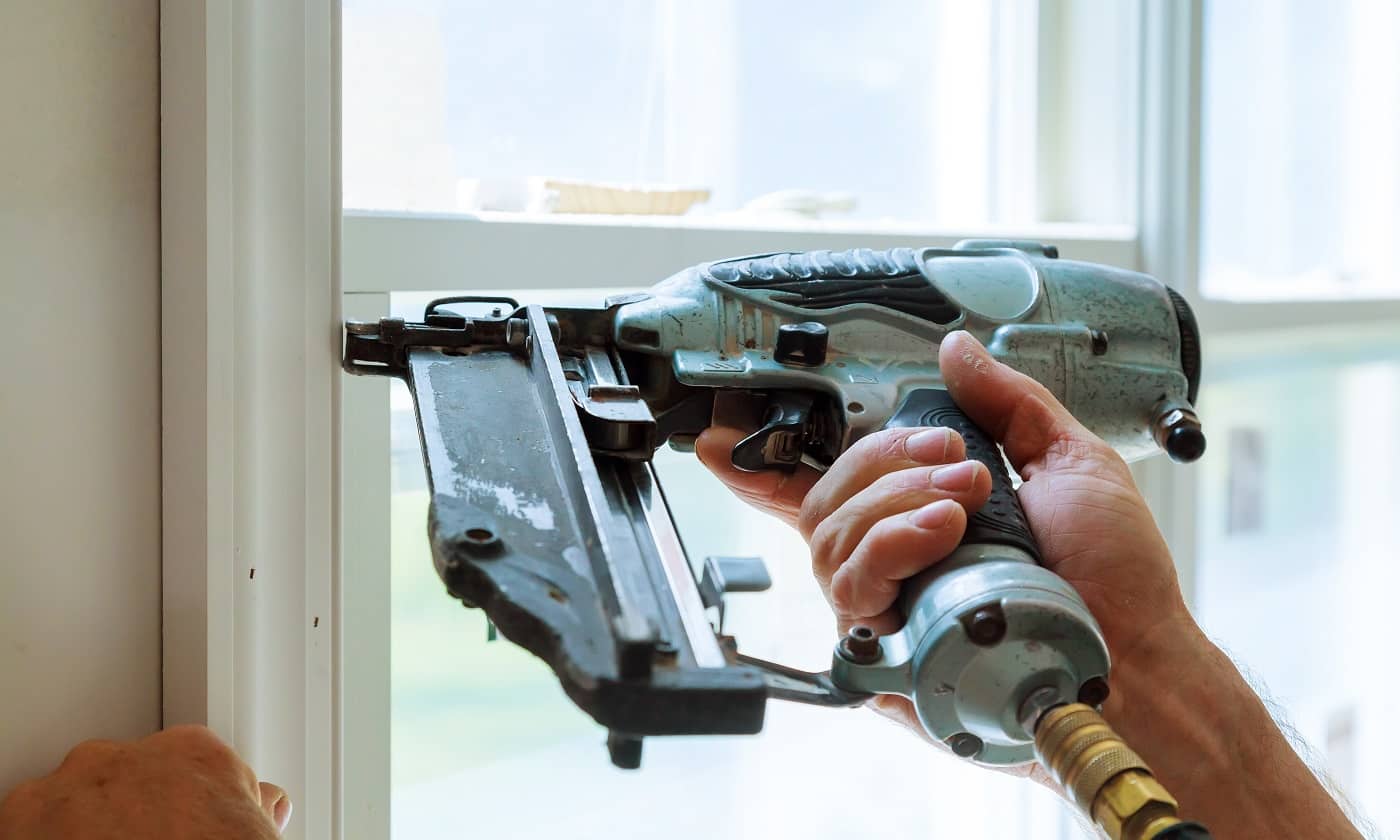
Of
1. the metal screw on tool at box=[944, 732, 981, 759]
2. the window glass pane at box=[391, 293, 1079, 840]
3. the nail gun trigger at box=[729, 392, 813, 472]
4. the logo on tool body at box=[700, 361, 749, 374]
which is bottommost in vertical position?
the window glass pane at box=[391, 293, 1079, 840]

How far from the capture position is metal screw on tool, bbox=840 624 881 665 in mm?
424

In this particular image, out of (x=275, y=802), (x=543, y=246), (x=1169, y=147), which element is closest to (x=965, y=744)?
(x=275, y=802)

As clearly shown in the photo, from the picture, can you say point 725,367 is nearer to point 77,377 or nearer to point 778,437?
point 778,437

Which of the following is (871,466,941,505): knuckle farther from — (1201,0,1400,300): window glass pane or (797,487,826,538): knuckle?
(1201,0,1400,300): window glass pane

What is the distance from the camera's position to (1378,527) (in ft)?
6.14

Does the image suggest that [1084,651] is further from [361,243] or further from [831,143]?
[831,143]

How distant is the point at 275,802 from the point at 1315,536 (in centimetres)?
174

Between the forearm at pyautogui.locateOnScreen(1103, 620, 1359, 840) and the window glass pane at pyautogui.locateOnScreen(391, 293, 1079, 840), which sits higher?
the forearm at pyautogui.locateOnScreen(1103, 620, 1359, 840)

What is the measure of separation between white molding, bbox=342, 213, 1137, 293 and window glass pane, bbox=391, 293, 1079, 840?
0.05 metres

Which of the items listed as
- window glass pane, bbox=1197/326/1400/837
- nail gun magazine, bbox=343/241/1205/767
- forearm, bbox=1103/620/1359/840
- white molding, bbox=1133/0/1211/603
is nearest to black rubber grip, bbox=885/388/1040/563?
nail gun magazine, bbox=343/241/1205/767

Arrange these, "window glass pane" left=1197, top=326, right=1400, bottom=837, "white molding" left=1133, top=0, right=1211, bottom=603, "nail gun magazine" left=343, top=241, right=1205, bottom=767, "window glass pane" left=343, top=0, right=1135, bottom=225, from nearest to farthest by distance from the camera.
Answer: "nail gun magazine" left=343, top=241, right=1205, bottom=767, "window glass pane" left=343, top=0, right=1135, bottom=225, "white molding" left=1133, top=0, right=1211, bottom=603, "window glass pane" left=1197, top=326, right=1400, bottom=837

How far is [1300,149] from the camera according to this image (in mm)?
1541

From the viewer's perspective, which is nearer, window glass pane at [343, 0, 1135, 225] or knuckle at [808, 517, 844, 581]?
knuckle at [808, 517, 844, 581]

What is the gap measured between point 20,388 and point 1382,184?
76.3 inches
